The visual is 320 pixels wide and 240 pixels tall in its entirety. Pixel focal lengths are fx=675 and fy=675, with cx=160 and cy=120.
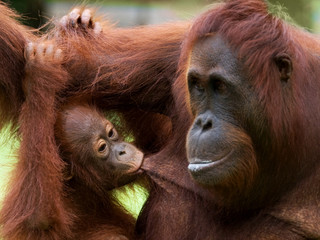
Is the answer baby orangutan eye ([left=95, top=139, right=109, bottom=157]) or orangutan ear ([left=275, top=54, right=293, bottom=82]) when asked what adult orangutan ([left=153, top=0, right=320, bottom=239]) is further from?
baby orangutan eye ([left=95, top=139, right=109, bottom=157])

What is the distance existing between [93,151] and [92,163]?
8 centimetres

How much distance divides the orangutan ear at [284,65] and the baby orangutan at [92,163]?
4.03ft

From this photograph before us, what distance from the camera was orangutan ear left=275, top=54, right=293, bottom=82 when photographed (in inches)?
129

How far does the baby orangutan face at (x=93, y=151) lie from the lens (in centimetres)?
419

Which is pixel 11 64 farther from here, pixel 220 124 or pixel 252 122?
pixel 252 122

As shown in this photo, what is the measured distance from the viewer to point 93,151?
13.9ft

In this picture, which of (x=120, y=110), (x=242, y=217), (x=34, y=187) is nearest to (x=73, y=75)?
(x=120, y=110)

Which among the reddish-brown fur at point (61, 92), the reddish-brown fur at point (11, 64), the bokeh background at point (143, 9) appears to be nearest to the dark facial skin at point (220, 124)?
the reddish-brown fur at point (61, 92)

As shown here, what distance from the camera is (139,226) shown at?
4.32 metres

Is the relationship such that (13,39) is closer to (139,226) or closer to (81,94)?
(81,94)

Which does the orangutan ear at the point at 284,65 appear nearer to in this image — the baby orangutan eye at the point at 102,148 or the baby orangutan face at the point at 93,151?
the baby orangutan face at the point at 93,151

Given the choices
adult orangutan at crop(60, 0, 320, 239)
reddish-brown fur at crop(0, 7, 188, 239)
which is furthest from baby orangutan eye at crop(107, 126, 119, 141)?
adult orangutan at crop(60, 0, 320, 239)

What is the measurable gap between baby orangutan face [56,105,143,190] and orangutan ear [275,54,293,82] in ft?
4.03

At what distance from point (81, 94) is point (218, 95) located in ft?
3.97
